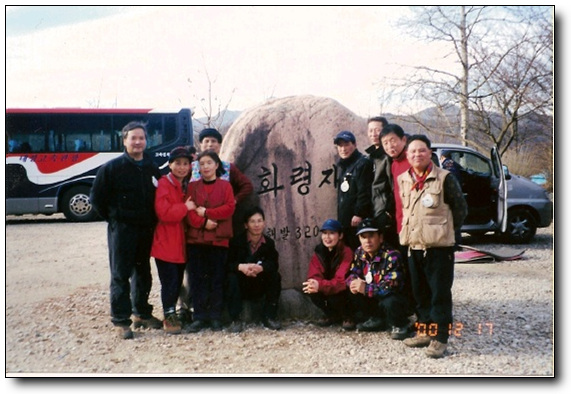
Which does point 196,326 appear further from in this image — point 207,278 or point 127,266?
point 127,266

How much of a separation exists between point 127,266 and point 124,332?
1.53 ft

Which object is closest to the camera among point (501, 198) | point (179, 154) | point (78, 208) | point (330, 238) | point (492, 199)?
point (179, 154)

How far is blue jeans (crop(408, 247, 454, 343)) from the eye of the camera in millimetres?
3703

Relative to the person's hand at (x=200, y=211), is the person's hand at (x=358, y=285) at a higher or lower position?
lower

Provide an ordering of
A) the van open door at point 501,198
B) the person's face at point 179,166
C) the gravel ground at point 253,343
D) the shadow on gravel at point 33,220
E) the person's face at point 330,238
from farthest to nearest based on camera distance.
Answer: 1. the van open door at point 501,198
2. the shadow on gravel at point 33,220
3. the person's face at point 330,238
4. the person's face at point 179,166
5. the gravel ground at point 253,343

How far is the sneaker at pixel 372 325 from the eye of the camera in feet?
14.1

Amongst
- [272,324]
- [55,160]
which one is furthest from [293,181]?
[55,160]

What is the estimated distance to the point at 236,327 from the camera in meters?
4.34

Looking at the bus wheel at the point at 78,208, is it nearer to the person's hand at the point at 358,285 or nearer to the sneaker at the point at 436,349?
the person's hand at the point at 358,285

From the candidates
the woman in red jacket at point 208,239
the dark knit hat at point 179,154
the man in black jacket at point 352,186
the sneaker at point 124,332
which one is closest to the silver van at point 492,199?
the man in black jacket at point 352,186

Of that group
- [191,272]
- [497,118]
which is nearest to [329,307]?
[191,272]

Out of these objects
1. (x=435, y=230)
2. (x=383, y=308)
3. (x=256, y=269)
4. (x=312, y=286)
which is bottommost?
(x=383, y=308)

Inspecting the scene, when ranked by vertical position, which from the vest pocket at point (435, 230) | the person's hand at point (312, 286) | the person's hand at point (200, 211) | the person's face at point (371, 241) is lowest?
the person's hand at point (312, 286)

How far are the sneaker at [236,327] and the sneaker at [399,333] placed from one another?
1.08m
